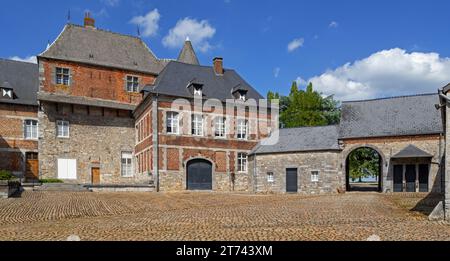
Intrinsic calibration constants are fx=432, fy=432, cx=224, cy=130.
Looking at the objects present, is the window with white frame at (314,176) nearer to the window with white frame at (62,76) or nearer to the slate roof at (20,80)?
the window with white frame at (62,76)

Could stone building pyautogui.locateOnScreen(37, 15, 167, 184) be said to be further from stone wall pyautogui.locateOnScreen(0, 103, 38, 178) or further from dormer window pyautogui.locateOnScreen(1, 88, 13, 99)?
dormer window pyautogui.locateOnScreen(1, 88, 13, 99)

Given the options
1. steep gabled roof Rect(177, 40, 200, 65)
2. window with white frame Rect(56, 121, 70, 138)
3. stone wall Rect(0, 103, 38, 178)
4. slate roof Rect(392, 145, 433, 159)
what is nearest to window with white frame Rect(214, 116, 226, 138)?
steep gabled roof Rect(177, 40, 200, 65)

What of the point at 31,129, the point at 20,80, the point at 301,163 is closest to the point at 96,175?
the point at 31,129

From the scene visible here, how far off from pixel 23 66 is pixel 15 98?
3664 millimetres

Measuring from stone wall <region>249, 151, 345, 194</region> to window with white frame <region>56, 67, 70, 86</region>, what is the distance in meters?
14.0

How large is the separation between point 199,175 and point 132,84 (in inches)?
354

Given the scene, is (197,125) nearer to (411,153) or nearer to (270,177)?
(270,177)

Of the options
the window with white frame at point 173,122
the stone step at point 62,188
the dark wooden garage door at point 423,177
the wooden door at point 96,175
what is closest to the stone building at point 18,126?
the wooden door at point 96,175

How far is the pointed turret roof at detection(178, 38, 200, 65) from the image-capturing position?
3519cm

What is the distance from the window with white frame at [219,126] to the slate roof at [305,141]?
8.38 ft

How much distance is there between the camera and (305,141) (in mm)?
27234
